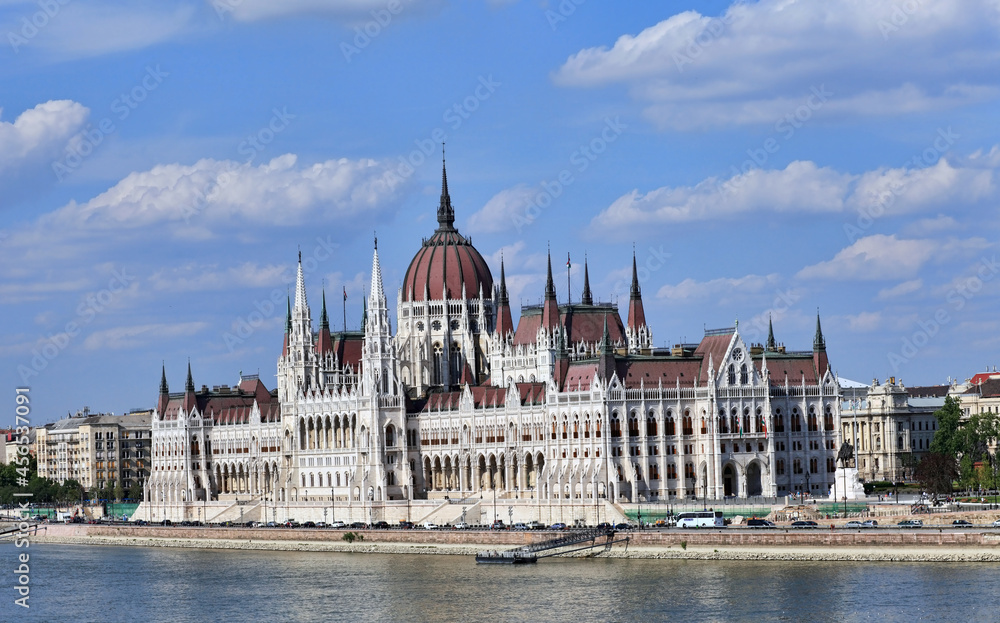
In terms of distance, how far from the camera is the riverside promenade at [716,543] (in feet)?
424

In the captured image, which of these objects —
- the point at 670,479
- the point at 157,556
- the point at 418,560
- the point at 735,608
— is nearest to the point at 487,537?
the point at 418,560

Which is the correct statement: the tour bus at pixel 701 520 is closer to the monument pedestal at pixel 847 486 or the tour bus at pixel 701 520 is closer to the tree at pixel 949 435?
the monument pedestal at pixel 847 486

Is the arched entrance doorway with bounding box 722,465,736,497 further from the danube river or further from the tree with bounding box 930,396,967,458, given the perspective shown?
the tree with bounding box 930,396,967,458

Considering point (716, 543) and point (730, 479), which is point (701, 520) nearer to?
point (716, 543)

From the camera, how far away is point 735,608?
115125mm

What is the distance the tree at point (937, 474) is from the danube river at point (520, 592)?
3599cm

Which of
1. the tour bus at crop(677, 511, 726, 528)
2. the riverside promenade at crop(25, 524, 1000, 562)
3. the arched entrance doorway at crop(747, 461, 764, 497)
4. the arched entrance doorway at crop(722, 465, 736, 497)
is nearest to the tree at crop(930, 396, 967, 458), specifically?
the arched entrance doorway at crop(747, 461, 764, 497)

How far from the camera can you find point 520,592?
415ft

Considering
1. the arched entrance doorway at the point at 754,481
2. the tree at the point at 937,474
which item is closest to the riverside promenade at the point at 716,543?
the arched entrance doorway at the point at 754,481

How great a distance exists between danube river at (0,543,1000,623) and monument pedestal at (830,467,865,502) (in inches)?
963

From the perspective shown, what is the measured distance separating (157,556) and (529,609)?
65.4 m

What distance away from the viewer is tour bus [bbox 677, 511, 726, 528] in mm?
148750

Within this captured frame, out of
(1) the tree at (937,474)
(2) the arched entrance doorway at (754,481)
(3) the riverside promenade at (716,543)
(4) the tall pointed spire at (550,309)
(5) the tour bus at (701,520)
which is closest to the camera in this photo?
(3) the riverside promenade at (716,543)

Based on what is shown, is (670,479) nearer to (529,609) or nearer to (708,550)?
(708,550)
